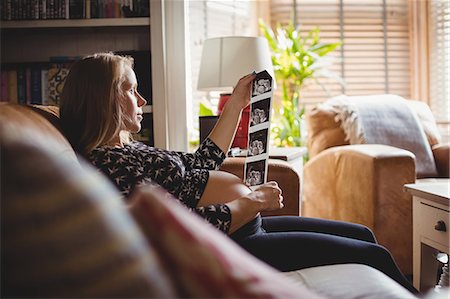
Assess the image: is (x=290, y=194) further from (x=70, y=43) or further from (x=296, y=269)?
(x=70, y=43)

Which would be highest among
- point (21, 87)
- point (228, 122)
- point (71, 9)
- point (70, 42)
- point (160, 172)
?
point (71, 9)

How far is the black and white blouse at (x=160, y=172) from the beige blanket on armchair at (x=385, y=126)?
65.9 inches

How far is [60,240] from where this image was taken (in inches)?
18.3

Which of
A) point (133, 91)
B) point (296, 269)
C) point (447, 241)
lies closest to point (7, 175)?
point (296, 269)

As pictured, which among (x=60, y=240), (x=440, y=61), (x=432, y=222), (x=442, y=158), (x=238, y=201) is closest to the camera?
(x=60, y=240)

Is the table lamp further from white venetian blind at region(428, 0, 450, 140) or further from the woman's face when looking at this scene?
white venetian blind at region(428, 0, 450, 140)

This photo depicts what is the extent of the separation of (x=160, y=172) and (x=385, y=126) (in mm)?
2039

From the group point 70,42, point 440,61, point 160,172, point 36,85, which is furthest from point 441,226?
point 440,61

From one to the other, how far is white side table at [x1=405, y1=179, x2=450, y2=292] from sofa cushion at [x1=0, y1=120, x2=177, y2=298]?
5.77 feet

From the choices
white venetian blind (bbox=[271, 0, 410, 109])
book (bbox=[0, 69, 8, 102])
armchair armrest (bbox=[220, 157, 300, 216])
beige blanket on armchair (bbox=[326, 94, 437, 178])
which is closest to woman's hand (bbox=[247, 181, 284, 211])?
armchair armrest (bbox=[220, 157, 300, 216])

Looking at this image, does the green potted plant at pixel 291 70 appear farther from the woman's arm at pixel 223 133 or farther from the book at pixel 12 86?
the woman's arm at pixel 223 133

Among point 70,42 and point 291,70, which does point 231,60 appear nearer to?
point 70,42

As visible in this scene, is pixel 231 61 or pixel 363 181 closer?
pixel 231 61

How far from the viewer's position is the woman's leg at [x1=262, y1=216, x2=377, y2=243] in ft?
6.32
